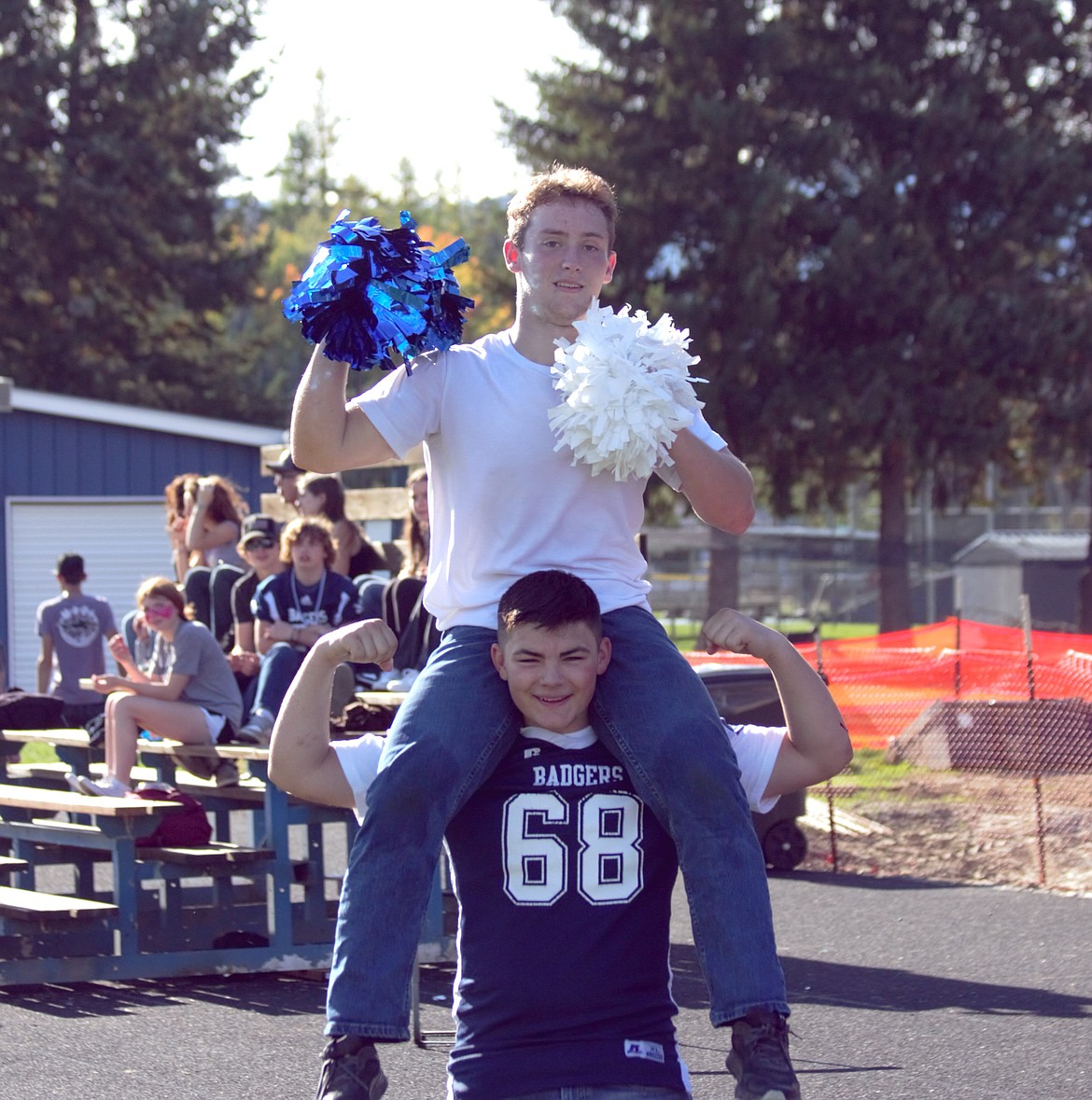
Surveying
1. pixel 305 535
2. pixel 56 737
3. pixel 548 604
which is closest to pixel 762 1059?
pixel 548 604

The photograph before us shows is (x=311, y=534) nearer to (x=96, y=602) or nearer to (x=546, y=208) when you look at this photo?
(x=546, y=208)

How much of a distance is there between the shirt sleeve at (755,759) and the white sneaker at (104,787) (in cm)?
417

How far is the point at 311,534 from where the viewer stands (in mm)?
7512

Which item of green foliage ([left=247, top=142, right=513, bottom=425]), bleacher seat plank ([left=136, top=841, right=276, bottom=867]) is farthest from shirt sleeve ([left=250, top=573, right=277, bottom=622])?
green foliage ([left=247, top=142, right=513, bottom=425])

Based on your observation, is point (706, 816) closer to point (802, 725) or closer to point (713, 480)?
point (802, 725)

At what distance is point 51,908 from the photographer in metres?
6.46

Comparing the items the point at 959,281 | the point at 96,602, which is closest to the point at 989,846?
the point at 96,602

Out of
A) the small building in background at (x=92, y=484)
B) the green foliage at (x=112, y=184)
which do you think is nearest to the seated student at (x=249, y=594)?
the small building in background at (x=92, y=484)

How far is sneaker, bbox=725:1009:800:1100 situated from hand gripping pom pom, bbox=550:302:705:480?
3.40 feet

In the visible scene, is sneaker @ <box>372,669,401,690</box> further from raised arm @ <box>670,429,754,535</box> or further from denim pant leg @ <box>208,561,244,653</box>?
raised arm @ <box>670,429,754,535</box>

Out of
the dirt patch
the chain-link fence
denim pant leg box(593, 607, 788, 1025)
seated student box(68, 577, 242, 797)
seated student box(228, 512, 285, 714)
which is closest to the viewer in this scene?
denim pant leg box(593, 607, 788, 1025)

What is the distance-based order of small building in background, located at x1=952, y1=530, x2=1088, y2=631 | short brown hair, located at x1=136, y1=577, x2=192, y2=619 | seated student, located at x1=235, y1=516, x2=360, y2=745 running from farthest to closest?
small building in background, located at x1=952, y1=530, x2=1088, y2=631 < short brown hair, located at x1=136, y1=577, x2=192, y2=619 < seated student, located at x1=235, y1=516, x2=360, y2=745

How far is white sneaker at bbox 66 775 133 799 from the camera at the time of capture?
7.03 metres

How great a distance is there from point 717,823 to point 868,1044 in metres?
2.83
